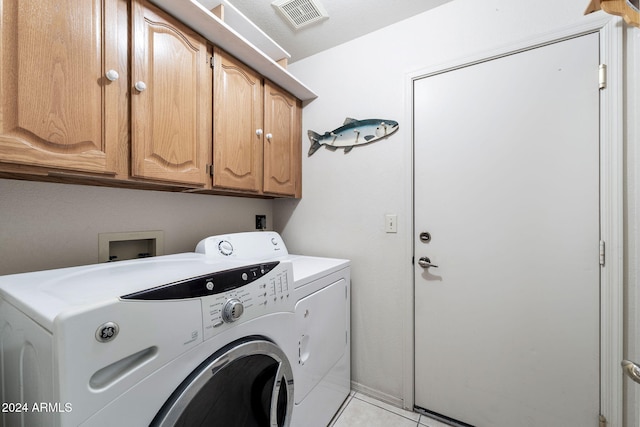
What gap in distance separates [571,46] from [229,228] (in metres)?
2.16

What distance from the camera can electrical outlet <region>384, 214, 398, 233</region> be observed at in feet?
5.45

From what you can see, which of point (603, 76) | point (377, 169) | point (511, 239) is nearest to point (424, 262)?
point (511, 239)

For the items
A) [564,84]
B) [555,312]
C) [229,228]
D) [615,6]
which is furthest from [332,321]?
[615,6]

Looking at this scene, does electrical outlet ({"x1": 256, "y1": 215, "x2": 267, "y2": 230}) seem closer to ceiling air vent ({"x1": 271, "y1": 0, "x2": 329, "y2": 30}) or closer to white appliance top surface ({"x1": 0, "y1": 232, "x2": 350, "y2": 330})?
white appliance top surface ({"x1": 0, "y1": 232, "x2": 350, "y2": 330})

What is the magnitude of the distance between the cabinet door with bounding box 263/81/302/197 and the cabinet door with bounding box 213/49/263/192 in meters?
0.07

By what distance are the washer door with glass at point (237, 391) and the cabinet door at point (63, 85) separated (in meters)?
0.82

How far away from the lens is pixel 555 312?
125cm

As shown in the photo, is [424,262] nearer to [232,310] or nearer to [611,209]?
[611,209]

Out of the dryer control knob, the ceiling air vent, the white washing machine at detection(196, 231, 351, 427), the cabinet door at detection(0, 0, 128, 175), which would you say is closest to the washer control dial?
the white washing machine at detection(196, 231, 351, 427)

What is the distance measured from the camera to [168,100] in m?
1.13

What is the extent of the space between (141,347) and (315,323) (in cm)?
89

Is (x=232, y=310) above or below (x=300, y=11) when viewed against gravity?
below

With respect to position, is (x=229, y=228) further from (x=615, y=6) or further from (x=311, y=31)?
(x=615, y=6)

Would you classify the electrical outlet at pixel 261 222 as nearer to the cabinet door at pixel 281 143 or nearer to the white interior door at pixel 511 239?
the cabinet door at pixel 281 143
